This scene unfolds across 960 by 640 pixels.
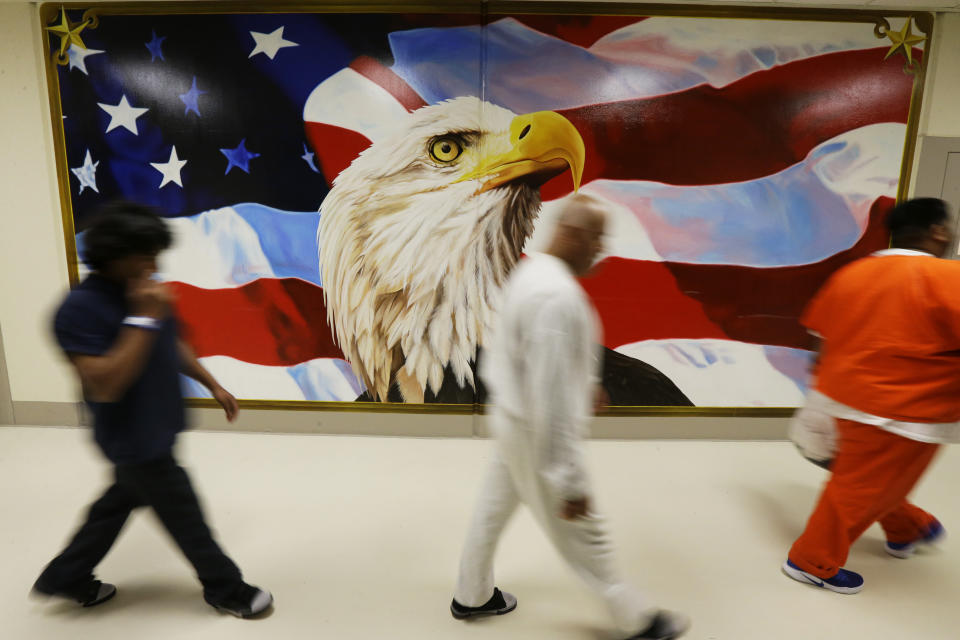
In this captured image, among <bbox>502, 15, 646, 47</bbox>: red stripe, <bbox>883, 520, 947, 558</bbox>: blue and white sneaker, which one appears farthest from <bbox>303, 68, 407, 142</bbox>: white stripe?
<bbox>883, 520, 947, 558</bbox>: blue and white sneaker

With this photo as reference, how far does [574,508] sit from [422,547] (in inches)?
39.8

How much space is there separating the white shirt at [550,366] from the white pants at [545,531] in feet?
0.25

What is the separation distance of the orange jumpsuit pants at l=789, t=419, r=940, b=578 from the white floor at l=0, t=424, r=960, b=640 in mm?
161

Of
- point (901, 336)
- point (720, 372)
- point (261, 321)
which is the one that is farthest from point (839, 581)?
point (261, 321)

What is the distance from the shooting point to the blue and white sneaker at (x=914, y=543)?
209 cm

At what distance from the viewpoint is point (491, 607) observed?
5.72 ft

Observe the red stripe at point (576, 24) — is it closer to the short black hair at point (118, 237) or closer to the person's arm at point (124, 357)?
the short black hair at point (118, 237)

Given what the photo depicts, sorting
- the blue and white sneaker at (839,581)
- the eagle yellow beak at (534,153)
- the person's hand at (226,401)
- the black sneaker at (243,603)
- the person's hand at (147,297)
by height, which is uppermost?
the eagle yellow beak at (534,153)

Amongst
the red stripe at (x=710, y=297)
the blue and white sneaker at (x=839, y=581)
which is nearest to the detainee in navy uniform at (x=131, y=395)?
the blue and white sneaker at (x=839, y=581)

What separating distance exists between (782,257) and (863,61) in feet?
3.65

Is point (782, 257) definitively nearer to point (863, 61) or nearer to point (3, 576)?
point (863, 61)

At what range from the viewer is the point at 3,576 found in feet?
6.27

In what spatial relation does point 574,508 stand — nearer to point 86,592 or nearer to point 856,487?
point 856,487

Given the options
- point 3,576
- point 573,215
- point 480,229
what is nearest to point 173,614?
point 3,576
